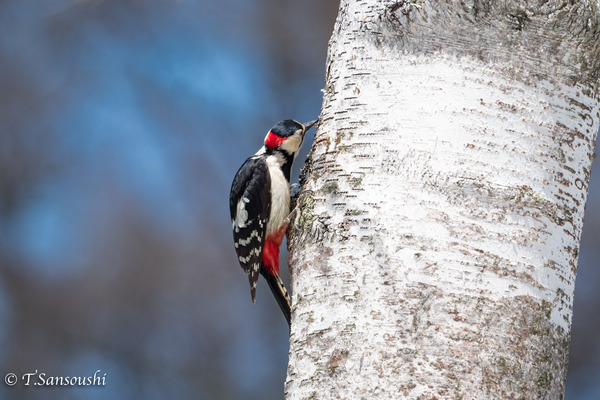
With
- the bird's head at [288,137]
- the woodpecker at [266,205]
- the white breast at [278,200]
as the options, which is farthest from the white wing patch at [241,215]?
the bird's head at [288,137]

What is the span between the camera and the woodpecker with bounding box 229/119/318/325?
125 inches

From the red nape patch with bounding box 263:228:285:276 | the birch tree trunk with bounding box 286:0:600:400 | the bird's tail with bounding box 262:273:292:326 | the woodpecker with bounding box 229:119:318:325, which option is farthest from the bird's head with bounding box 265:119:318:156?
the birch tree trunk with bounding box 286:0:600:400

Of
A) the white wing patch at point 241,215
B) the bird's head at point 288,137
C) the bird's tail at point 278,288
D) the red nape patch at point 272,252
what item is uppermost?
the bird's head at point 288,137

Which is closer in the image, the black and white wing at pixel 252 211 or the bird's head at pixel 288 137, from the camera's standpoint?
the black and white wing at pixel 252 211

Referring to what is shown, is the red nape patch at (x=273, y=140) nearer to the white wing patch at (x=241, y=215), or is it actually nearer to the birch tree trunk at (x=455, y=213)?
the white wing patch at (x=241, y=215)

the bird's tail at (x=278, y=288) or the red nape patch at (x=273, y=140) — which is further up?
the red nape patch at (x=273, y=140)

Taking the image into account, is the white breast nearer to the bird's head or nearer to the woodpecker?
the woodpecker

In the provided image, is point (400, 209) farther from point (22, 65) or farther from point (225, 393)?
point (22, 65)

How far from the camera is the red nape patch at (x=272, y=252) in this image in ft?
10.9

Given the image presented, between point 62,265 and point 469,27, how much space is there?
4880 millimetres

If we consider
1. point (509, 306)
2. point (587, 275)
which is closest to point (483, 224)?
point (509, 306)

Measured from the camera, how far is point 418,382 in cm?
155

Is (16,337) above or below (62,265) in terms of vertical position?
below

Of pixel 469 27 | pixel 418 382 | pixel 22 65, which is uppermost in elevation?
pixel 22 65
